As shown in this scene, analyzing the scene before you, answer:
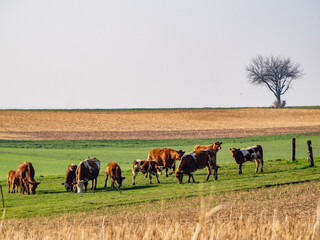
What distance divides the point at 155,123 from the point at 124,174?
1726 inches

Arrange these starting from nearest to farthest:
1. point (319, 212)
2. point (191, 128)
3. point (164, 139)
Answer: point (319, 212) < point (164, 139) < point (191, 128)

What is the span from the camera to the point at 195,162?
25797 mm

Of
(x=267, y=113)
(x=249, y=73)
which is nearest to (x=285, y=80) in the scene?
(x=249, y=73)

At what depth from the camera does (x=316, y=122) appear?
7494 centimetres

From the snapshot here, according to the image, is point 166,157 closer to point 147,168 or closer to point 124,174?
point 124,174

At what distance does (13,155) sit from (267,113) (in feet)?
169

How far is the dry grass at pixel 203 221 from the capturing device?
685 cm

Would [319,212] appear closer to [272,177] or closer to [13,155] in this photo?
[272,177]

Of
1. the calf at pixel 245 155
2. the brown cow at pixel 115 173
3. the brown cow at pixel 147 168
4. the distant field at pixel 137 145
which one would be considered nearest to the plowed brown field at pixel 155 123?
the distant field at pixel 137 145

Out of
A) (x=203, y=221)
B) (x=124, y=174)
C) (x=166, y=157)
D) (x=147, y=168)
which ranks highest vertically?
(x=203, y=221)

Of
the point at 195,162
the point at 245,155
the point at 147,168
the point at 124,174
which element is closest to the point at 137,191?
the point at 147,168

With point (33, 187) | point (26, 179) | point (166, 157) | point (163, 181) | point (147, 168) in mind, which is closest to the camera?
point (33, 187)

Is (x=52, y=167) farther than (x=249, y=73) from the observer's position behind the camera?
No

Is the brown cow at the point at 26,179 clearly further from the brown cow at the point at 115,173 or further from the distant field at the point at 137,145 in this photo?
the brown cow at the point at 115,173
